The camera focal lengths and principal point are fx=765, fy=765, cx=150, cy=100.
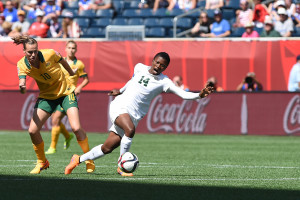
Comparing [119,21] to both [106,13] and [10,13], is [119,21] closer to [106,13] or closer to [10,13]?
[106,13]

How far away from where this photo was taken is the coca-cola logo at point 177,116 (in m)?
23.6

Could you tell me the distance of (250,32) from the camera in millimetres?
25078

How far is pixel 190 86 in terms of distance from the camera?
2519 cm

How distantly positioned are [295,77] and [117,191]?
15231mm

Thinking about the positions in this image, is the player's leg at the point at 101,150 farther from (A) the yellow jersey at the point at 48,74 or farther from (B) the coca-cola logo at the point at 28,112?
(B) the coca-cola logo at the point at 28,112

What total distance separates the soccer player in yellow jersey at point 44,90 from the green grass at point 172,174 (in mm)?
477

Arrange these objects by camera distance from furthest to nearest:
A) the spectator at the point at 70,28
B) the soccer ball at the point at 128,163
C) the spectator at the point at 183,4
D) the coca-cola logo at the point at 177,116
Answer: the spectator at the point at 183,4 < the spectator at the point at 70,28 < the coca-cola logo at the point at 177,116 < the soccer ball at the point at 128,163

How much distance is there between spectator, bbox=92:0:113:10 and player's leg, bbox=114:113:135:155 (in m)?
18.4

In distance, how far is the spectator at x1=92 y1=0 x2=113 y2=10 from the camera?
29.2 metres

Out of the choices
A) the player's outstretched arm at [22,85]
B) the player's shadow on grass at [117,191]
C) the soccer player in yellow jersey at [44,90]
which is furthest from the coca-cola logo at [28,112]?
the player's shadow on grass at [117,191]

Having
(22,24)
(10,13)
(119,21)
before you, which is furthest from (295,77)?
(10,13)

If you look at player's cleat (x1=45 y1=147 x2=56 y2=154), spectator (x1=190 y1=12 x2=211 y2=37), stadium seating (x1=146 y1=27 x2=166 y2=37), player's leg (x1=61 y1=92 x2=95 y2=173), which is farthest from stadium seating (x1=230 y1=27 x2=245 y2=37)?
player's leg (x1=61 y1=92 x2=95 y2=173)

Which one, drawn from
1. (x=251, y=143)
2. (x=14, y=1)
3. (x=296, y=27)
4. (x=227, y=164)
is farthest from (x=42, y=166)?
(x=14, y=1)

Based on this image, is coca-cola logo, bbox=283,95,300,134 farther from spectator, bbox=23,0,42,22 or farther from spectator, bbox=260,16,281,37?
spectator, bbox=23,0,42,22
